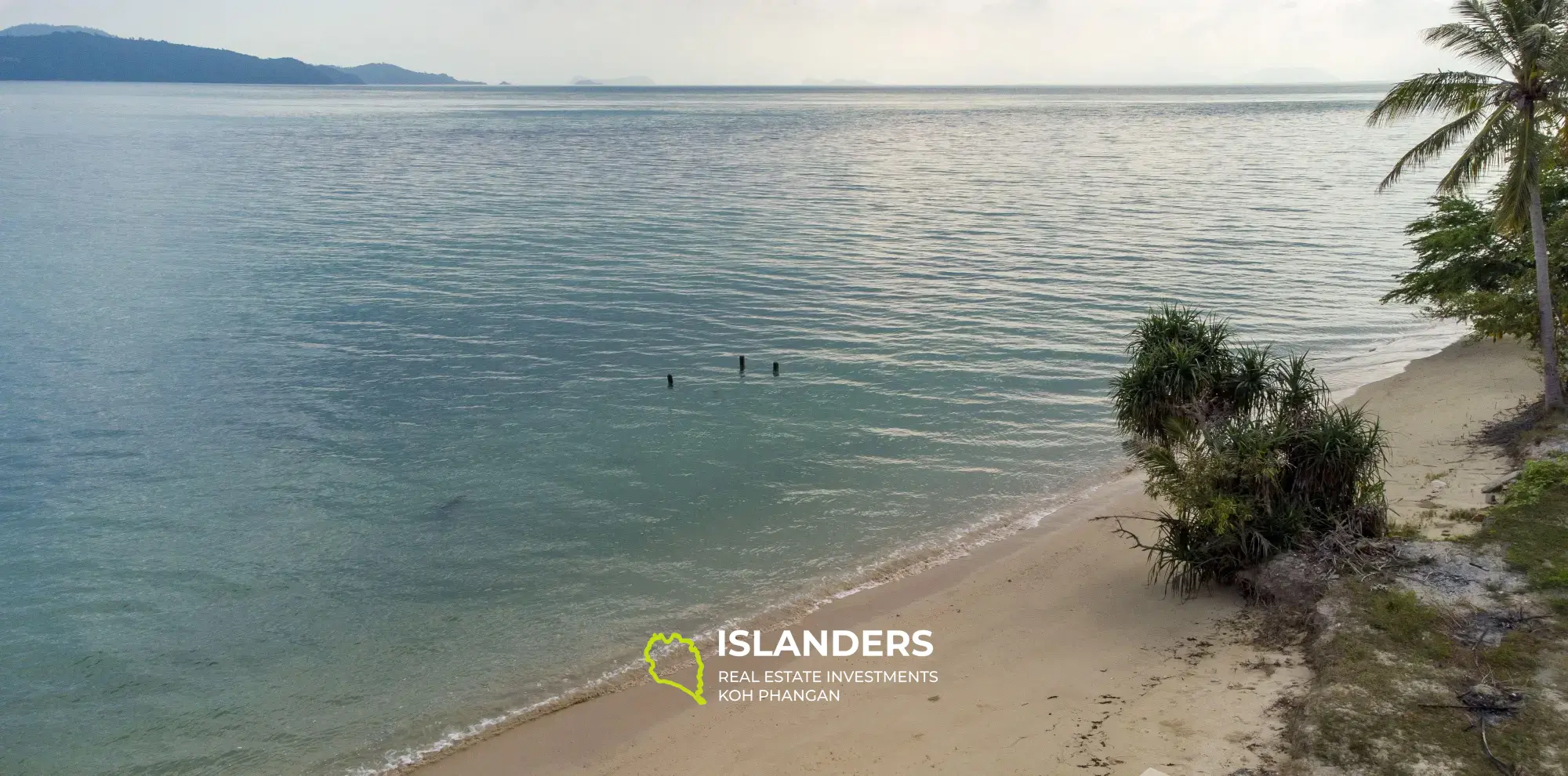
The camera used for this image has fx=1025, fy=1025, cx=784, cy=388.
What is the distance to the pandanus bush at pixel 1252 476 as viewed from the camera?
49.7ft

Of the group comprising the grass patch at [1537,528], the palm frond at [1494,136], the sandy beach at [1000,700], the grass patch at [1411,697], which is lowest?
the sandy beach at [1000,700]

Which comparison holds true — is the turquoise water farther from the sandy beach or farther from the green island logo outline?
the sandy beach

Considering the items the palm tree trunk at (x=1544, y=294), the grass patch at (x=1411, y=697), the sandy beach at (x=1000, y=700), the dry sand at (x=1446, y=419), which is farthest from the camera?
the palm tree trunk at (x=1544, y=294)

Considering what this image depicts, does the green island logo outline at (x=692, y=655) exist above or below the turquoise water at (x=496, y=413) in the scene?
below

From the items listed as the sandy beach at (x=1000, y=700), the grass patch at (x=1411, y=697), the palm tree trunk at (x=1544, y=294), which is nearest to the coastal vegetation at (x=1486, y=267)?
the palm tree trunk at (x=1544, y=294)

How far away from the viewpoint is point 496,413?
26.4m

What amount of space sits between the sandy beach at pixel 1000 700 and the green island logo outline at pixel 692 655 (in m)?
0.15

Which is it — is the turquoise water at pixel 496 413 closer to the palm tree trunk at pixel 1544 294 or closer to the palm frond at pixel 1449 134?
the palm tree trunk at pixel 1544 294

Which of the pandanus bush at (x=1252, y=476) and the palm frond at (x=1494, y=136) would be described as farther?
the palm frond at (x=1494, y=136)

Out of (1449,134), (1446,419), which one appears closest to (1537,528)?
(1446,419)

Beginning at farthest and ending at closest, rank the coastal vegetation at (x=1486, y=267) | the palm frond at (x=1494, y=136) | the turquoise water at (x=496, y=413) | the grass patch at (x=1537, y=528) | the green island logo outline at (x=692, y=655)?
the coastal vegetation at (x=1486, y=267)
the palm frond at (x=1494, y=136)
the turquoise water at (x=496, y=413)
the green island logo outline at (x=692, y=655)
the grass patch at (x=1537, y=528)

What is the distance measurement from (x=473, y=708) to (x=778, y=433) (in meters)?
11.7

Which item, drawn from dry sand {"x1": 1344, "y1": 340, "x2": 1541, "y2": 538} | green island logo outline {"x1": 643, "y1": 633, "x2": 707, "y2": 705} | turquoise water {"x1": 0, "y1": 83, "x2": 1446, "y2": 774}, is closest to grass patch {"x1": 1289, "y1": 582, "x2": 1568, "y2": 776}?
dry sand {"x1": 1344, "y1": 340, "x2": 1541, "y2": 538}

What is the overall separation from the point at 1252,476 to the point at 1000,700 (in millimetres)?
5259
